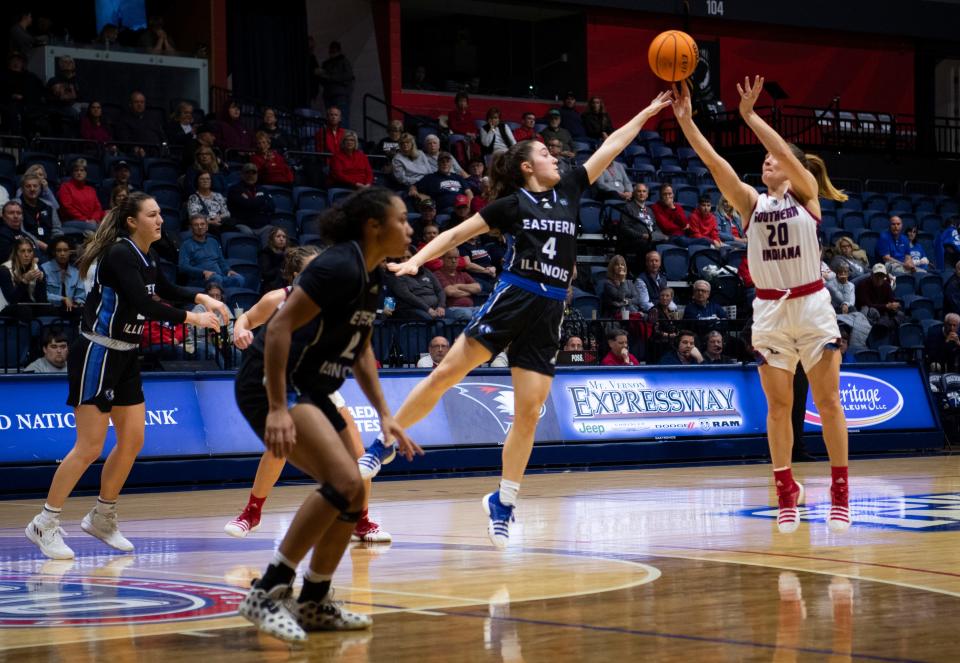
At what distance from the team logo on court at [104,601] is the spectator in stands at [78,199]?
29.9 feet

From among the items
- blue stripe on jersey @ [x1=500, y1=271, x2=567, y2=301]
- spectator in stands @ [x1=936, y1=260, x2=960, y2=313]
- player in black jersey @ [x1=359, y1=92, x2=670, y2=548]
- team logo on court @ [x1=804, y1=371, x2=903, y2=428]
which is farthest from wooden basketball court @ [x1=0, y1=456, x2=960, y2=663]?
spectator in stands @ [x1=936, y1=260, x2=960, y2=313]

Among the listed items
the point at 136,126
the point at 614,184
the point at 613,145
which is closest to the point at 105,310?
the point at 613,145

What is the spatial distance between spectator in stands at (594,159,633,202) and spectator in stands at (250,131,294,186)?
15.6 ft

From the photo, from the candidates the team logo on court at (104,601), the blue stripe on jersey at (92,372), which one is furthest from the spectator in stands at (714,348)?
the team logo on court at (104,601)

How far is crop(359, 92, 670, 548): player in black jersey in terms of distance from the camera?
7195mm

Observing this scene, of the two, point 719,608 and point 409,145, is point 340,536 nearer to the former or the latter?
point 719,608

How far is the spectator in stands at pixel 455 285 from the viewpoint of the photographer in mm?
15648

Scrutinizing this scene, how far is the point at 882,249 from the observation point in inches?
830

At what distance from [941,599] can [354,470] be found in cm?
235

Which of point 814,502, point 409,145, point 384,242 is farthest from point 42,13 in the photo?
point 384,242

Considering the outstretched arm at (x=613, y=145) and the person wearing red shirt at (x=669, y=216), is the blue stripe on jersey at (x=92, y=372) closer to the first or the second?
the outstretched arm at (x=613, y=145)

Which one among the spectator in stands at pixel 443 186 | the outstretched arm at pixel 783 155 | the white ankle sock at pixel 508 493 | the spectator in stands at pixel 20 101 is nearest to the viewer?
the white ankle sock at pixel 508 493

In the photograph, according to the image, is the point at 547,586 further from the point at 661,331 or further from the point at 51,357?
the point at 661,331

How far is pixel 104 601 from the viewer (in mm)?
5598
